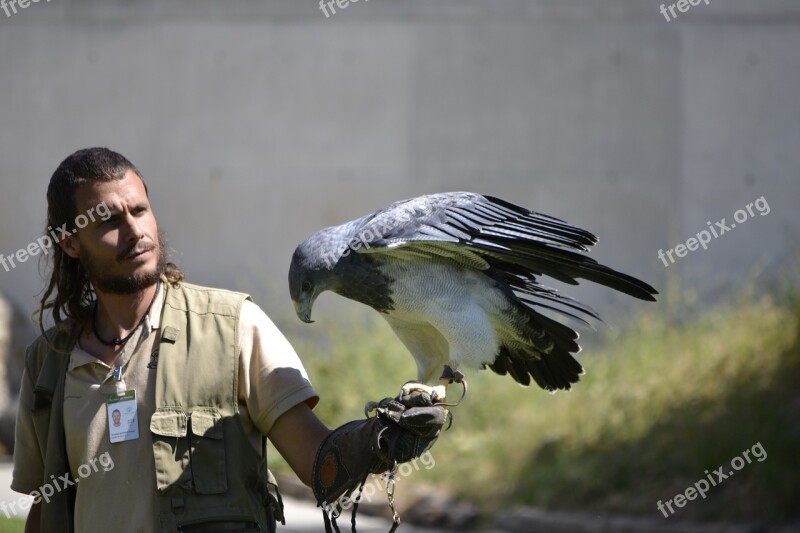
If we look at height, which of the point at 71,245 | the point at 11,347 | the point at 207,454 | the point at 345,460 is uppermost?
the point at 11,347

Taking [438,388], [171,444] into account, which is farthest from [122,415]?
[438,388]

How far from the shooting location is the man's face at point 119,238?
8.43 ft

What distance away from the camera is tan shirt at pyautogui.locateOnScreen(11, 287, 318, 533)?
2461 mm

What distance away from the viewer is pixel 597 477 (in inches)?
261

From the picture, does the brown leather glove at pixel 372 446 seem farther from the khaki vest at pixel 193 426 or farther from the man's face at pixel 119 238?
the man's face at pixel 119 238

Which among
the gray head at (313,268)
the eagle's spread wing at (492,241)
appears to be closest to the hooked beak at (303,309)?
the gray head at (313,268)

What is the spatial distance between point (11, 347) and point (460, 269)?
7.12 m

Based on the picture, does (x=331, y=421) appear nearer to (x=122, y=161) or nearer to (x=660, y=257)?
(x=660, y=257)

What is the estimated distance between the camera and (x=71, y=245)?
268 cm

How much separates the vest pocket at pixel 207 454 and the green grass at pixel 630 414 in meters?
4.32

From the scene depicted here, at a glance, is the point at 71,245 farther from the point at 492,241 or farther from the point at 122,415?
the point at 492,241

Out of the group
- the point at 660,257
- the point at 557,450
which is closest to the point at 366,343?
the point at 557,450

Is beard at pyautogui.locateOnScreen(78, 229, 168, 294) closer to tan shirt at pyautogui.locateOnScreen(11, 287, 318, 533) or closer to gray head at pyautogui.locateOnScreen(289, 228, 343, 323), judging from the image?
tan shirt at pyautogui.locateOnScreen(11, 287, 318, 533)

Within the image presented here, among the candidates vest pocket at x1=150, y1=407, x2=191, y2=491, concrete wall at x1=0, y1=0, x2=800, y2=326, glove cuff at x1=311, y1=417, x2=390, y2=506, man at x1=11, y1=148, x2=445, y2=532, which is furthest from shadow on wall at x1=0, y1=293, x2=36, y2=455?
Result: glove cuff at x1=311, y1=417, x2=390, y2=506
